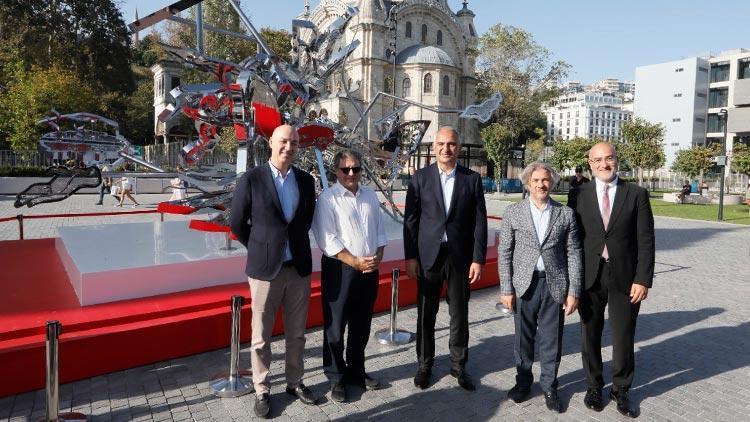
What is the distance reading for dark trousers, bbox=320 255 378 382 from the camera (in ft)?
12.8

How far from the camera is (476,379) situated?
450cm

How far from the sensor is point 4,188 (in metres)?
24.0

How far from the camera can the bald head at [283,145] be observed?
144 inches

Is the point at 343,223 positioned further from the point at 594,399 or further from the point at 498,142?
the point at 498,142

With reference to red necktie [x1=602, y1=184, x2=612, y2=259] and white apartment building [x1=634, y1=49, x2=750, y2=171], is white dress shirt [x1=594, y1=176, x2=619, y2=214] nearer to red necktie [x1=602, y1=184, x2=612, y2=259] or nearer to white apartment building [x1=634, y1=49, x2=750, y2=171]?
red necktie [x1=602, y1=184, x2=612, y2=259]

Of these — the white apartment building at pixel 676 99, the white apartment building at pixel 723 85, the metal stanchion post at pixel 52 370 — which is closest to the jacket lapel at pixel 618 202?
the metal stanchion post at pixel 52 370

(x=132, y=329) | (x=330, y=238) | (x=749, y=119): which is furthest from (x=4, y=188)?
(x=749, y=119)

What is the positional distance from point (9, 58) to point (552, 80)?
130 feet

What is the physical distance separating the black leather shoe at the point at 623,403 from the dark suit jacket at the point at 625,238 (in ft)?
2.91

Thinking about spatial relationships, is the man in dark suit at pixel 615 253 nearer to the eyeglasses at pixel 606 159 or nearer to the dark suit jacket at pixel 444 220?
the eyeglasses at pixel 606 159

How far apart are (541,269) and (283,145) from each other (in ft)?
7.09

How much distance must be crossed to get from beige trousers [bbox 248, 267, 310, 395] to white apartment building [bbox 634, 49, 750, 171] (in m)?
62.9

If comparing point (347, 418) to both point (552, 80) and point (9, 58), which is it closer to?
point (9, 58)

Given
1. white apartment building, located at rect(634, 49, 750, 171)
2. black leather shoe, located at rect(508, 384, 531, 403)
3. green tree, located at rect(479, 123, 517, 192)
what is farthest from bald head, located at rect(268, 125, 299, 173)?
white apartment building, located at rect(634, 49, 750, 171)
